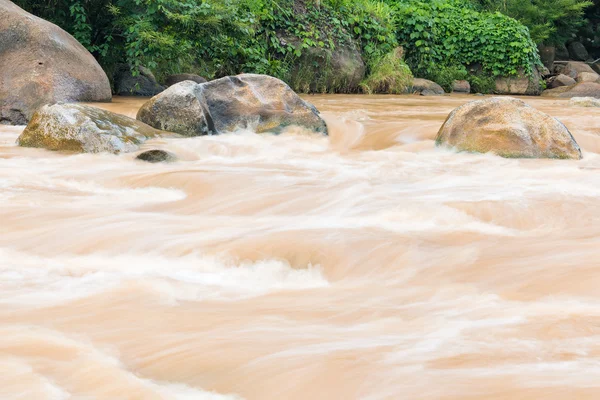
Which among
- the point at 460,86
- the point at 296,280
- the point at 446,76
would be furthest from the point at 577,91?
the point at 296,280

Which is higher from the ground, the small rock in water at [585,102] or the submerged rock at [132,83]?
the small rock in water at [585,102]

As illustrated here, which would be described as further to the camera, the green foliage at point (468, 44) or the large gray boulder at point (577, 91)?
the large gray boulder at point (577, 91)

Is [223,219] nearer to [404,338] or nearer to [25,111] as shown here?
[404,338]

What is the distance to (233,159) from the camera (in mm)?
5203

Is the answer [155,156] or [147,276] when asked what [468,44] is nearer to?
[155,156]

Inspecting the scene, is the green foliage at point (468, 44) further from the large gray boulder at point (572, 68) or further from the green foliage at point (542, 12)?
the large gray boulder at point (572, 68)

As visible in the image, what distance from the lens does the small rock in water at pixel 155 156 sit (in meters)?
4.65

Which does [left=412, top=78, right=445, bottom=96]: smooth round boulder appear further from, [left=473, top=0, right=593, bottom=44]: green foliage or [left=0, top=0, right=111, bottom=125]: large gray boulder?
[left=0, top=0, right=111, bottom=125]: large gray boulder

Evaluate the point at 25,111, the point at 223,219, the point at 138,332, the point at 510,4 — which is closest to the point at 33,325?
the point at 138,332

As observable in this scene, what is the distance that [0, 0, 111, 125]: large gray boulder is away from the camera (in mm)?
6840

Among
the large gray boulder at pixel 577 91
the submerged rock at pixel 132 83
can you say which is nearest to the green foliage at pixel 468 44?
the large gray boulder at pixel 577 91

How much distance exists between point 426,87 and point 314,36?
2.72m

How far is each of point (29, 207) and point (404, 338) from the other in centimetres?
224

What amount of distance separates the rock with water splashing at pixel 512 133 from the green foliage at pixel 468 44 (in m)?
10.3
